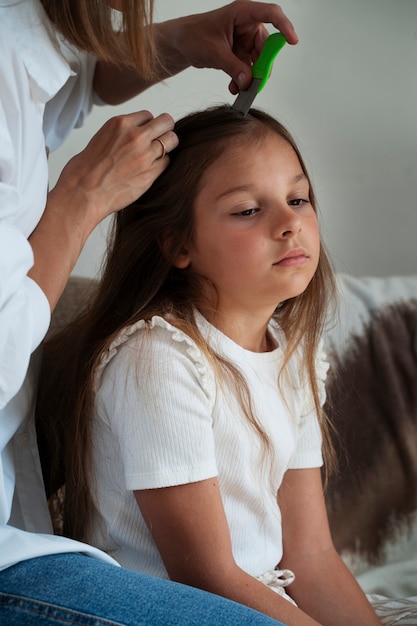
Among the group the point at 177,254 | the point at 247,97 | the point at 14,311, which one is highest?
the point at 247,97

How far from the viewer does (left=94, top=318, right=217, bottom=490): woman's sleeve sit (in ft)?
3.77

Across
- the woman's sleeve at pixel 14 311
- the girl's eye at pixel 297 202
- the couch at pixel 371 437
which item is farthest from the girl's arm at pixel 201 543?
the couch at pixel 371 437

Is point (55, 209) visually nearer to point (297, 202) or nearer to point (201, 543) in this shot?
point (297, 202)

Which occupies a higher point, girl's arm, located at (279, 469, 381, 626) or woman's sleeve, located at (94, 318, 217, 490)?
woman's sleeve, located at (94, 318, 217, 490)

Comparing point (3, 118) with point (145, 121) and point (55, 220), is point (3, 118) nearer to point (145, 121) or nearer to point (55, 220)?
point (55, 220)

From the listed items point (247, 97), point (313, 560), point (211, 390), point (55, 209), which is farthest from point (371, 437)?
point (55, 209)

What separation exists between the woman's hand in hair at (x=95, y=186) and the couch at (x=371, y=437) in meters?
0.50

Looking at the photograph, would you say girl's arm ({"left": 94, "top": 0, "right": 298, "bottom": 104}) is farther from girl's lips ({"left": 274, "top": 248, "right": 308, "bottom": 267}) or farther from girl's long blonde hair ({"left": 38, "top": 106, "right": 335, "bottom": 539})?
girl's lips ({"left": 274, "top": 248, "right": 308, "bottom": 267})

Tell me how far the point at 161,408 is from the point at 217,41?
0.59 m

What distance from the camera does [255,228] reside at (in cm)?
123

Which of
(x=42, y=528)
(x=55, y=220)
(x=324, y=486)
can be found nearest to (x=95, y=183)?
(x=55, y=220)

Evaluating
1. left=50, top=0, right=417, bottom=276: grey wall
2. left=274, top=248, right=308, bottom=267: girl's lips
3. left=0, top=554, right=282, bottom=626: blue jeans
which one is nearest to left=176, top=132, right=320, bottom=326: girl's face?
left=274, top=248, right=308, bottom=267: girl's lips

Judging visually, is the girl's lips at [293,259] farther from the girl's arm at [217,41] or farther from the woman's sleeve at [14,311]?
the woman's sleeve at [14,311]

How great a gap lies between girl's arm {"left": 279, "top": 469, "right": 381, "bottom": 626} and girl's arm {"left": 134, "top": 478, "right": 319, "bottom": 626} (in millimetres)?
220
